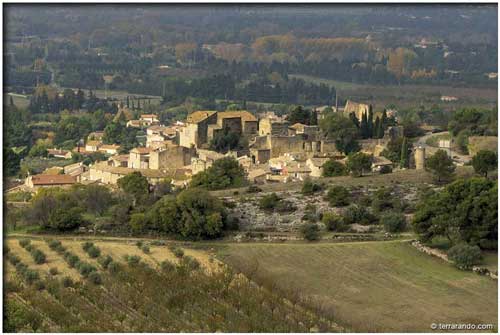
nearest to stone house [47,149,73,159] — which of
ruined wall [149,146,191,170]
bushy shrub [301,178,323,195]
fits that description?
ruined wall [149,146,191,170]

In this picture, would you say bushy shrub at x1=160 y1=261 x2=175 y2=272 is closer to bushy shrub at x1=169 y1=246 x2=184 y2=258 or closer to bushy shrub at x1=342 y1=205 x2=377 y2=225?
bushy shrub at x1=169 y1=246 x2=184 y2=258

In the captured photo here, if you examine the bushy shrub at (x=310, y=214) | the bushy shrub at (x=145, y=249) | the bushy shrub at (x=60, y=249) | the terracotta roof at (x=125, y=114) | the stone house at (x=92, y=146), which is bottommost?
the terracotta roof at (x=125, y=114)

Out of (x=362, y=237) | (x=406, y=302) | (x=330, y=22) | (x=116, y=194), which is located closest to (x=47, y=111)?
(x=116, y=194)

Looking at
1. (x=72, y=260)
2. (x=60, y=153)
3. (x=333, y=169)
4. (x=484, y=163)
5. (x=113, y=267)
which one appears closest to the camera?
(x=113, y=267)

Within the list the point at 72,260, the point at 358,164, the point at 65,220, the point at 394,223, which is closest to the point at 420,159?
the point at 358,164

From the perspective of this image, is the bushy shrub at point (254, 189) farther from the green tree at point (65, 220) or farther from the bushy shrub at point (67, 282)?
the bushy shrub at point (67, 282)

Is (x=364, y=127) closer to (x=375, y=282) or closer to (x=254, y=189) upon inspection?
(x=254, y=189)

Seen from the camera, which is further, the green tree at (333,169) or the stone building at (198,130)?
the stone building at (198,130)

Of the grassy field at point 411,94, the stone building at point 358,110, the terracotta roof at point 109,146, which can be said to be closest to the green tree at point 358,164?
the stone building at point 358,110
